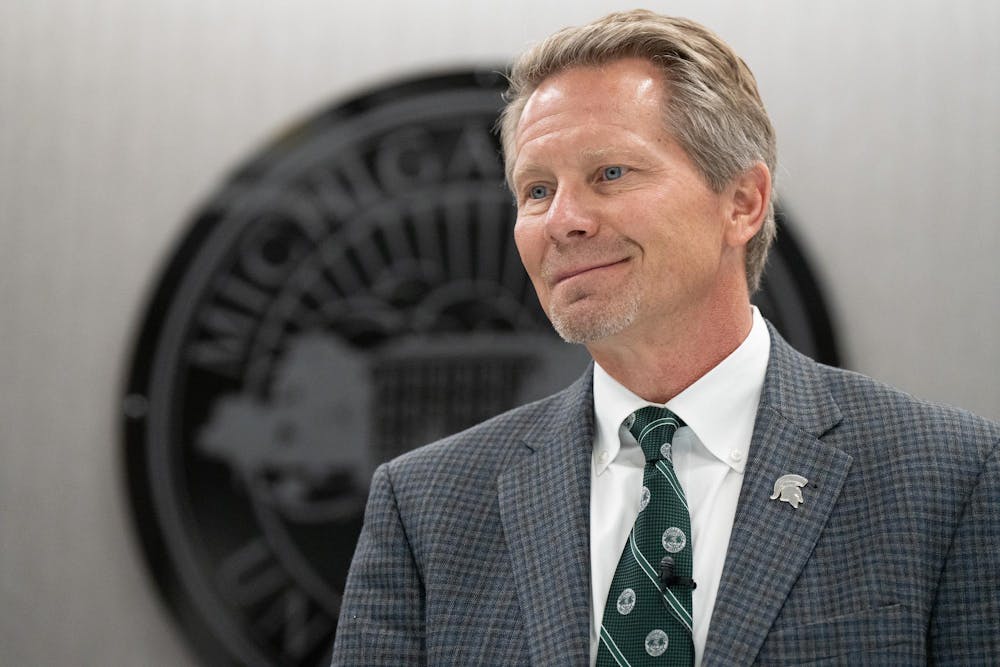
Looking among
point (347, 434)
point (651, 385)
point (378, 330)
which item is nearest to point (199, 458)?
point (347, 434)

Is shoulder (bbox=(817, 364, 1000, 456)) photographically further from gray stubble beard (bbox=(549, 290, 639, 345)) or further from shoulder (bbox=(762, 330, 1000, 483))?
gray stubble beard (bbox=(549, 290, 639, 345))

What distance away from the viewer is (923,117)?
2461 millimetres

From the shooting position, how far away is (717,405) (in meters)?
1.43

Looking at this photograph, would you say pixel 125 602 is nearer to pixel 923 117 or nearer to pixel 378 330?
pixel 378 330

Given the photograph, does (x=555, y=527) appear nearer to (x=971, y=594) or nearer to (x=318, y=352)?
(x=971, y=594)

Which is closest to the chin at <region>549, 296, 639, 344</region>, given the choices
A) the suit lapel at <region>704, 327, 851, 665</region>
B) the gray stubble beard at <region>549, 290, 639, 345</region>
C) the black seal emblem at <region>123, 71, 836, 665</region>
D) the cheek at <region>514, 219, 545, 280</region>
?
the gray stubble beard at <region>549, 290, 639, 345</region>

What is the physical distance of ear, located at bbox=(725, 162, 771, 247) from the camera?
1522 mm

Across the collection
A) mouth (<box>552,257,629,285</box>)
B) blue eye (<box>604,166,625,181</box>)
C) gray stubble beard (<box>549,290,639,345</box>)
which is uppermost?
blue eye (<box>604,166,625,181</box>)

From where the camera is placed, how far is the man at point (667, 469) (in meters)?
1.23

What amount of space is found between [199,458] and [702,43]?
4.91ft

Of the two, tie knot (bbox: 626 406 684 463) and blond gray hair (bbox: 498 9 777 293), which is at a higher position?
blond gray hair (bbox: 498 9 777 293)

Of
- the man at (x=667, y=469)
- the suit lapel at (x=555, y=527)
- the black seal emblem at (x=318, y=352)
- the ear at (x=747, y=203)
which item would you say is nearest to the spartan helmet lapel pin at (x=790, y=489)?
the man at (x=667, y=469)

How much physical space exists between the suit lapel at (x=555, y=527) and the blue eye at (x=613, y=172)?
0.30 meters

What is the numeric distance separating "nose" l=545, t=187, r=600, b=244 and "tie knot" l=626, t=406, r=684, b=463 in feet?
0.81
